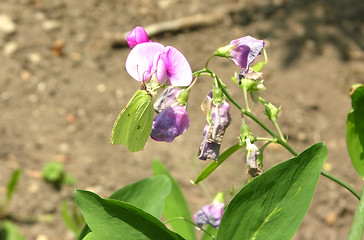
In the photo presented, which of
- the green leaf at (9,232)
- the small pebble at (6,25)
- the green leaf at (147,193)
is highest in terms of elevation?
the small pebble at (6,25)

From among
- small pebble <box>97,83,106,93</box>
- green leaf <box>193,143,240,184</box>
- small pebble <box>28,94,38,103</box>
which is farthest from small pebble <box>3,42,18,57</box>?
green leaf <box>193,143,240,184</box>

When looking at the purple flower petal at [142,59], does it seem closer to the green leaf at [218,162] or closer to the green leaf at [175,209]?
the green leaf at [218,162]

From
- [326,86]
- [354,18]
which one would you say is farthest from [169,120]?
[354,18]

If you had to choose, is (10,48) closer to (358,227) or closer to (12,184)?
(12,184)

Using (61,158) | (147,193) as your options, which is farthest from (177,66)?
(61,158)

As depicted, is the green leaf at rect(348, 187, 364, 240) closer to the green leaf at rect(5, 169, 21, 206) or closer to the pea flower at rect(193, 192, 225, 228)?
the pea flower at rect(193, 192, 225, 228)

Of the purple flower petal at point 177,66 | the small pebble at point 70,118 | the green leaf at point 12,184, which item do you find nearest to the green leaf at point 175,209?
the purple flower petal at point 177,66
